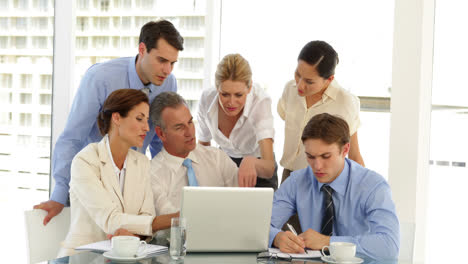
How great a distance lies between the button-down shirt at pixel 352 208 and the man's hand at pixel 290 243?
0.29ft

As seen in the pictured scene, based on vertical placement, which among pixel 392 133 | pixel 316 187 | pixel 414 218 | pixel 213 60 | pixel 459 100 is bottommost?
pixel 414 218

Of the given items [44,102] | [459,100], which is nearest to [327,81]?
[459,100]

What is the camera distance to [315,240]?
224 centimetres

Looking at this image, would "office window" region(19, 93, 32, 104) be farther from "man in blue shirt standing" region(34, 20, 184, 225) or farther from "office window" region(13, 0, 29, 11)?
"man in blue shirt standing" region(34, 20, 184, 225)

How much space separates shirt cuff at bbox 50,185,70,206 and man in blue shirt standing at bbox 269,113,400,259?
3.39ft

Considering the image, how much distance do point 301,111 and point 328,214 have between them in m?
0.74

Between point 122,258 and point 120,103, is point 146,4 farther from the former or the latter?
point 122,258

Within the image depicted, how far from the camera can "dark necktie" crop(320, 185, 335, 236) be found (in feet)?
8.02

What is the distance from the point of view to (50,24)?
12.2 ft

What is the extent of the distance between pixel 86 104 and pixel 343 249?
60.9 inches

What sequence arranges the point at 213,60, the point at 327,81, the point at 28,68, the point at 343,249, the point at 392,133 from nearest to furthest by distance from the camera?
the point at 343,249 → the point at 327,81 → the point at 392,133 → the point at 28,68 → the point at 213,60

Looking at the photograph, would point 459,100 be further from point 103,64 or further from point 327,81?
point 103,64

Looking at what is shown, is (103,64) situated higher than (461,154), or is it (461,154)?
(103,64)

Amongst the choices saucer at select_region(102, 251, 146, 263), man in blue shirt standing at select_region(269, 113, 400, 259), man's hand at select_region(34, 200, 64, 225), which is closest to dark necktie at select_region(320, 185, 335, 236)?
man in blue shirt standing at select_region(269, 113, 400, 259)
